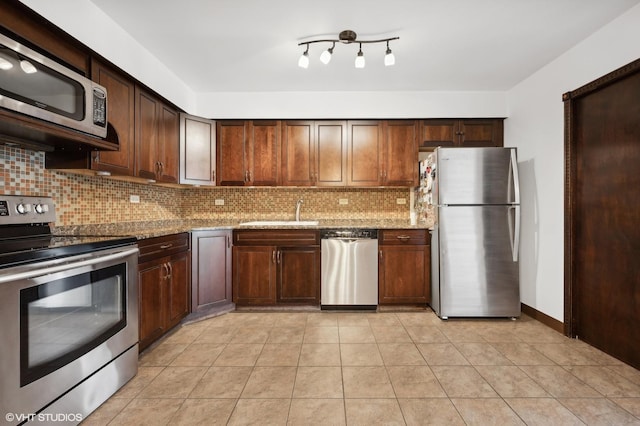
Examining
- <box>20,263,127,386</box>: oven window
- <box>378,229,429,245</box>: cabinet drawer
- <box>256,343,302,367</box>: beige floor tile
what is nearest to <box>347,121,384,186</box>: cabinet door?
<box>378,229,429,245</box>: cabinet drawer

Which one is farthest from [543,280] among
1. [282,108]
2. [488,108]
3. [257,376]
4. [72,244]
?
[72,244]

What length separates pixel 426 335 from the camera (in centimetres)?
271

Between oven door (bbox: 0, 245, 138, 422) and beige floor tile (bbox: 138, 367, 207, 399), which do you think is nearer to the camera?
oven door (bbox: 0, 245, 138, 422)

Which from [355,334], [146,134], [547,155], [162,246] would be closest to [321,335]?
[355,334]

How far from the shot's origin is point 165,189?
363cm

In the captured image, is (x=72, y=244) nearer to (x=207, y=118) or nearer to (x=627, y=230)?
(x=207, y=118)

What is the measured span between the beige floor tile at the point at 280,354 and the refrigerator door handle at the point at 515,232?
217 cm

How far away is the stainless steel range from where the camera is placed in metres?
1.26

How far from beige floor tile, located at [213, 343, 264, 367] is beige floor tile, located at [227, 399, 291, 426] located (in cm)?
45

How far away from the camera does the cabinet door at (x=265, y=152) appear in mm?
3611

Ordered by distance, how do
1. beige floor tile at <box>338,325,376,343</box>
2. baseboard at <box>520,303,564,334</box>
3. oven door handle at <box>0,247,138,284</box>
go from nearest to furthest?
1. oven door handle at <box>0,247,138,284</box>
2. beige floor tile at <box>338,325,376,343</box>
3. baseboard at <box>520,303,564,334</box>

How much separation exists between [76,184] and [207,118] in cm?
155

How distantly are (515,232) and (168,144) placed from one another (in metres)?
3.41

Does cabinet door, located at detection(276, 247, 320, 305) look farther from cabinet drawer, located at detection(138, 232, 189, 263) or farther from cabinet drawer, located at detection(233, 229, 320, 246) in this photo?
cabinet drawer, located at detection(138, 232, 189, 263)
